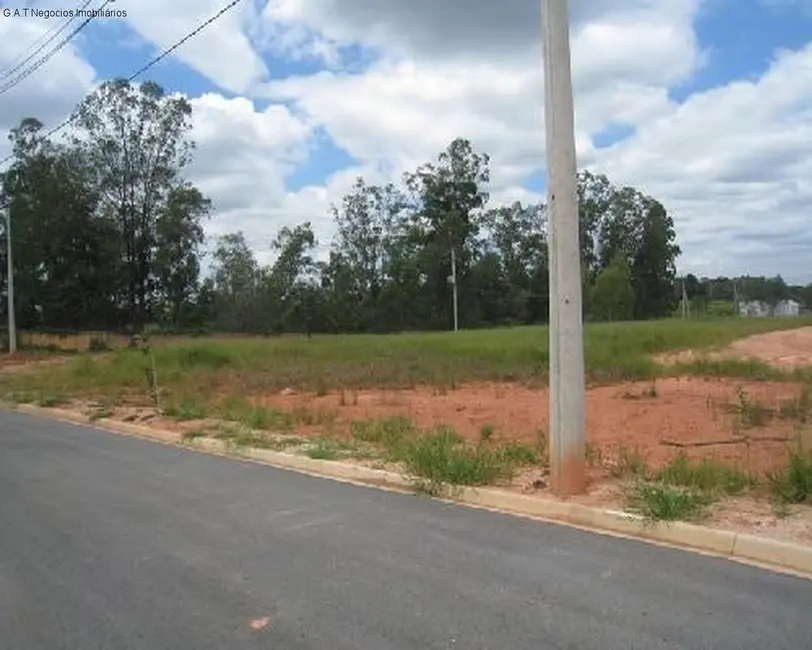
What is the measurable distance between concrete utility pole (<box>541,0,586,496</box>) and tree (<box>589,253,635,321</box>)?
96127 millimetres

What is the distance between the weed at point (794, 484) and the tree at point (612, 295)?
9611 centimetres

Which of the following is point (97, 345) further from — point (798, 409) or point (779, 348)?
point (798, 409)

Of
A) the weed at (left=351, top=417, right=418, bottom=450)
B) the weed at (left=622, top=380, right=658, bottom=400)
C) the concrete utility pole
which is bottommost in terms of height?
the weed at (left=622, top=380, right=658, bottom=400)

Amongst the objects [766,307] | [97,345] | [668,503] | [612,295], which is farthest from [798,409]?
[766,307]

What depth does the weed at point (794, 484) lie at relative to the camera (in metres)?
8.80

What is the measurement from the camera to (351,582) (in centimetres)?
664

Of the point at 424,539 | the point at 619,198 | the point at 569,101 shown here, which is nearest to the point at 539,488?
the point at 424,539

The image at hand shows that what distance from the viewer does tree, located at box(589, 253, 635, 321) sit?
103812mm

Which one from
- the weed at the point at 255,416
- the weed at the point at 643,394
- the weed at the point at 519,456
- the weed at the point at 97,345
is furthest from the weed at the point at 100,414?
the weed at the point at 97,345

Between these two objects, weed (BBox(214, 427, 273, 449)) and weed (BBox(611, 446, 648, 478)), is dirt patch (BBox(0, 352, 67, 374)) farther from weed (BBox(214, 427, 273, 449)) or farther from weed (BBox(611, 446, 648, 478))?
weed (BBox(611, 446, 648, 478))

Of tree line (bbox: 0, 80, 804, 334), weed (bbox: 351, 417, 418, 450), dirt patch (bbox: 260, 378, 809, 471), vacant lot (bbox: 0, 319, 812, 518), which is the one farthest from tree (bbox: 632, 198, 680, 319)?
weed (bbox: 351, 417, 418, 450)

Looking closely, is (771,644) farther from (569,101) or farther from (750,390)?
(750,390)

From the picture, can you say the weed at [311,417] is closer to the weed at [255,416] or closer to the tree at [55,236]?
the weed at [255,416]

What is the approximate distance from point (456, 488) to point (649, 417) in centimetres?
774
